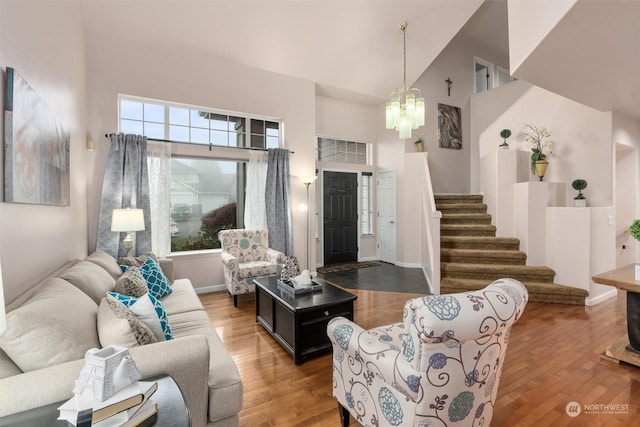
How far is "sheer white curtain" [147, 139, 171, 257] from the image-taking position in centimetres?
418

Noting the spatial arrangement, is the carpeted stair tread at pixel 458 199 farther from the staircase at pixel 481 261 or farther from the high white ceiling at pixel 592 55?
the high white ceiling at pixel 592 55

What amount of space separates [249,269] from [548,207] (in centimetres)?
435

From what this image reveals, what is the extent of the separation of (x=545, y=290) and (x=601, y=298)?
0.75m

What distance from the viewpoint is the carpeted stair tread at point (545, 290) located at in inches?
154

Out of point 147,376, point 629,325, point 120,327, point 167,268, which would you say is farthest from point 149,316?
point 629,325

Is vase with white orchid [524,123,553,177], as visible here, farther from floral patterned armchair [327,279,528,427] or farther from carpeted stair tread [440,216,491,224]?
floral patterned armchair [327,279,528,427]

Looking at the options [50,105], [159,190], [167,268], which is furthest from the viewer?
[159,190]

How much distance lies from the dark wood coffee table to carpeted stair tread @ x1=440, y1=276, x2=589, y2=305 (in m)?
2.24

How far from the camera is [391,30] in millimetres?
4875

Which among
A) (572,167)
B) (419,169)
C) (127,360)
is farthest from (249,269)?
(572,167)

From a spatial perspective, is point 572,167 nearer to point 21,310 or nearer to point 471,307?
point 471,307

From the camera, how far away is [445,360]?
1.20m

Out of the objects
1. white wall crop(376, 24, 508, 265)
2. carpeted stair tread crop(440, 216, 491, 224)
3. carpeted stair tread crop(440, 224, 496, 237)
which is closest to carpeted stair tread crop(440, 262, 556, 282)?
carpeted stair tread crop(440, 224, 496, 237)

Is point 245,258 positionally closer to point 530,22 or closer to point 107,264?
point 107,264
